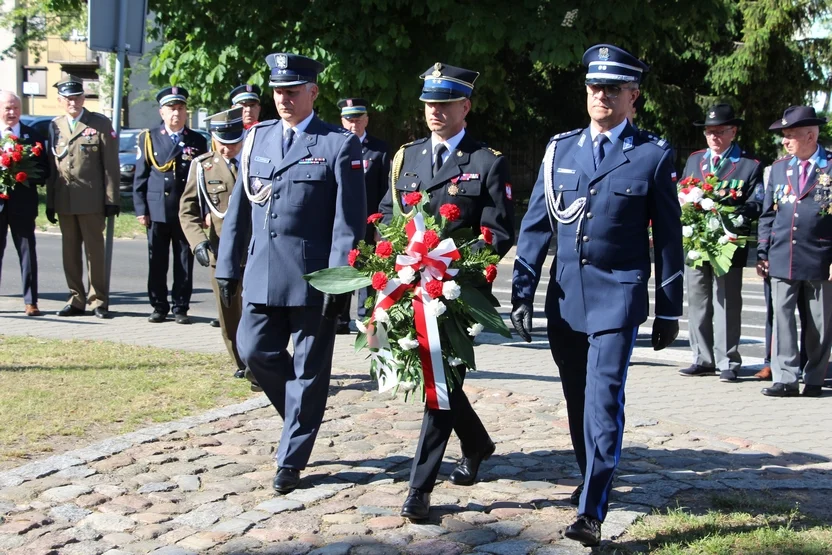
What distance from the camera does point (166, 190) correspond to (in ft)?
36.0

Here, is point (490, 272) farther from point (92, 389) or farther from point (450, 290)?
point (92, 389)

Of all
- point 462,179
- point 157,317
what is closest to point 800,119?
point 462,179

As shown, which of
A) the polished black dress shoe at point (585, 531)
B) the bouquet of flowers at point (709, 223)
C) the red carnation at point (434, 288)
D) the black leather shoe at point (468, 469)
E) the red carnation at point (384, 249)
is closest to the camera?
the polished black dress shoe at point (585, 531)

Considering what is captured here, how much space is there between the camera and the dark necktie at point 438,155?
588 cm

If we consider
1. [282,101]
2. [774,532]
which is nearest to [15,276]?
[282,101]

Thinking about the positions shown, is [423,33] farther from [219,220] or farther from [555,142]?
[555,142]

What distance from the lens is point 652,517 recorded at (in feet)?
17.1

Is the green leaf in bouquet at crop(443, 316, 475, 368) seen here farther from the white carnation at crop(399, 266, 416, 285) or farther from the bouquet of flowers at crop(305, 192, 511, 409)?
the white carnation at crop(399, 266, 416, 285)

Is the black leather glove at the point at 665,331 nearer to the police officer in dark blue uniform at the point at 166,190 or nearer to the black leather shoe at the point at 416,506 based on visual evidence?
the black leather shoe at the point at 416,506

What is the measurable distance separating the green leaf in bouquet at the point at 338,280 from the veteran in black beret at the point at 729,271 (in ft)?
14.2

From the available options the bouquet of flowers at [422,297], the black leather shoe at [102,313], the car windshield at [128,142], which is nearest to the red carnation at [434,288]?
the bouquet of flowers at [422,297]

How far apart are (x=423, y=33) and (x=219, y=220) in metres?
10.6

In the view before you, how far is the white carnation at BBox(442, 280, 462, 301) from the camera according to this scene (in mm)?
5070

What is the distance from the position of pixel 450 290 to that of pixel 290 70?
1.52 meters
